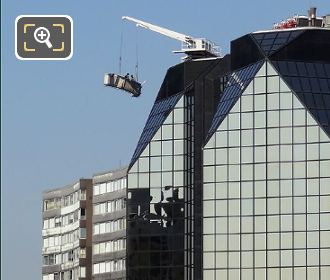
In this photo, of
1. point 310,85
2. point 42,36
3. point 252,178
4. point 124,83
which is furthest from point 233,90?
point 42,36

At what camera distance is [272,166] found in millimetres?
142125

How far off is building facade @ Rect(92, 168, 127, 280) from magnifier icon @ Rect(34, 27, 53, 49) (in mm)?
129693

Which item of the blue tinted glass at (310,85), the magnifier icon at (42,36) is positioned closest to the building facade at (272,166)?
the blue tinted glass at (310,85)

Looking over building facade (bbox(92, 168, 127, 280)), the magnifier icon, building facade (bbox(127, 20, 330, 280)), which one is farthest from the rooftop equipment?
the magnifier icon

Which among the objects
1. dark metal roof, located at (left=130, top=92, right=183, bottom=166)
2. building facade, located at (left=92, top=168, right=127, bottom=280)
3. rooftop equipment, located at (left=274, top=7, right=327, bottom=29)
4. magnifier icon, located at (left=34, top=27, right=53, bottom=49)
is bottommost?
magnifier icon, located at (left=34, top=27, right=53, bottom=49)

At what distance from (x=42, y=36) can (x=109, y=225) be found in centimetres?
13910

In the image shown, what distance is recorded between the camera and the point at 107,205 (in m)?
168

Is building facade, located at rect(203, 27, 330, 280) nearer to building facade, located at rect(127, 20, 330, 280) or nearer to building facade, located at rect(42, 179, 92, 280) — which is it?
building facade, located at rect(127, 20, 330, 280)

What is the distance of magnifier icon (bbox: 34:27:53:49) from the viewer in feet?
91.8

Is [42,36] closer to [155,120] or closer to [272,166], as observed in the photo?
[272,166]

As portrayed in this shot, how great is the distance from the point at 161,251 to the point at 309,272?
1991 centimetres

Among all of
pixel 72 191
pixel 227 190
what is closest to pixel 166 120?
pixel 227 190

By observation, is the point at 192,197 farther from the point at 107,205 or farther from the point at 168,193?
the point at 107,205

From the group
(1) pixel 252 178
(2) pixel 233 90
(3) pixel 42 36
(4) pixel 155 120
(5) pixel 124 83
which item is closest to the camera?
(3) pixel 42 36
